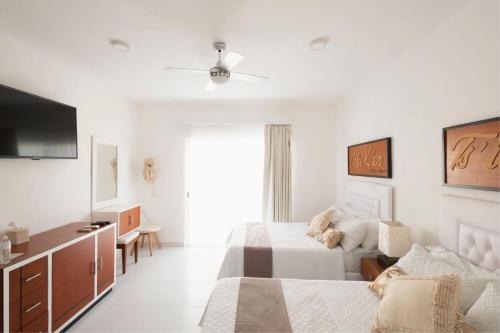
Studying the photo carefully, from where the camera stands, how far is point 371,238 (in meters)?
2.46

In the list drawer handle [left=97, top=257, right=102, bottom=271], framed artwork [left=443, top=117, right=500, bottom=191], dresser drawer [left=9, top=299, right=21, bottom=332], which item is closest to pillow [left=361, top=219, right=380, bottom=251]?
framed artwork [left=443, top=117, right=500, bottom=191]

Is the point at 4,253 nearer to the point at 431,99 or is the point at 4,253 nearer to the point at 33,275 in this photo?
the point at 33,275

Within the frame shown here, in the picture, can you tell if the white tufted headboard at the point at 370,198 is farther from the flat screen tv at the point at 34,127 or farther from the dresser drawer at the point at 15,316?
the flat screen tv at the point at 34,127

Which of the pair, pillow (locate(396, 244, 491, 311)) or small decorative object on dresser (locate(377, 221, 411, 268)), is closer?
pillow (locate(396, 244, 491, 311))

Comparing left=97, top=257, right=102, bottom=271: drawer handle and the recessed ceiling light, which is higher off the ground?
the recessed ceiling light

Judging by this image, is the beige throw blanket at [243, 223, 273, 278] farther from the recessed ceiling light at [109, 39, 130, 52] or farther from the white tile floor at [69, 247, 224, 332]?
the recessed ceiling light at [109, 39, 130, 52]

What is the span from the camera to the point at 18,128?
2.03 m

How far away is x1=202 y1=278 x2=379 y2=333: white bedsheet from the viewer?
4.40 ft

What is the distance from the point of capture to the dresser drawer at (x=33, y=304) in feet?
5.50

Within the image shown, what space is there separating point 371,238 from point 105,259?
2.95 metres

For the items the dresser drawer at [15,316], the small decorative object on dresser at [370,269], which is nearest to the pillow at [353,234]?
the small decorative object on dresser at [370,269]

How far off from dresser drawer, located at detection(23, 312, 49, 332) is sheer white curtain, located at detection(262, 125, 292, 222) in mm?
3095

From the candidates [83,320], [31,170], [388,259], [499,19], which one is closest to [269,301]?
[388,259]

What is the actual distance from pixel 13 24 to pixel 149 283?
292 cm
